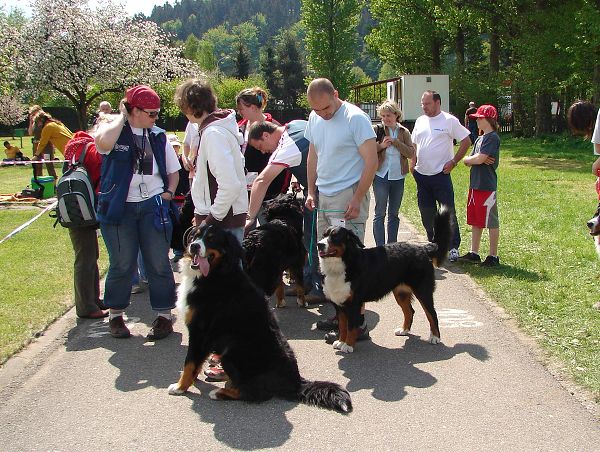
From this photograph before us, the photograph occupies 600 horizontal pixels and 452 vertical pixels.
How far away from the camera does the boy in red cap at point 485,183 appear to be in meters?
8.00

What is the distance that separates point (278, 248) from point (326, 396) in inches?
88.9

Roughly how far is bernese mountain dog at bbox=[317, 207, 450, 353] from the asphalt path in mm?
265

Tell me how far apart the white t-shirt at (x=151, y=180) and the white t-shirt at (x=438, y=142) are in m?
3.84

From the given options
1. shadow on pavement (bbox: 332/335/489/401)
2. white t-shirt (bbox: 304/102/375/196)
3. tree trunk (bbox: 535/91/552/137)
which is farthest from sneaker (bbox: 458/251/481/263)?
tree trunk (bbox: 535/91/552/137)

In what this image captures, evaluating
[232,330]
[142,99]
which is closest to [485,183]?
→ [142,99]

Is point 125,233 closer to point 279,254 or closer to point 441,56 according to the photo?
point 279,254

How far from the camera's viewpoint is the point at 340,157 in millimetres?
5617

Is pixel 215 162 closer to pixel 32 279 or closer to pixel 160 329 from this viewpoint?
pixel 160 329

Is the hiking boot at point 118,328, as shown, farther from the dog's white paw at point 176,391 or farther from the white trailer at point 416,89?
the white trailer at point 416,89

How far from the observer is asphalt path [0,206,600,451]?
→ 385 centimetres

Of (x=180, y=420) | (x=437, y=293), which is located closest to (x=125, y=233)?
(x=180, y=420)

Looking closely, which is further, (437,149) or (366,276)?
(437,149)

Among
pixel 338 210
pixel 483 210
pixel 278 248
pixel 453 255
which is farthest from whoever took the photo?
pixel 453 255

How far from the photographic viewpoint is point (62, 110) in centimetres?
5584
